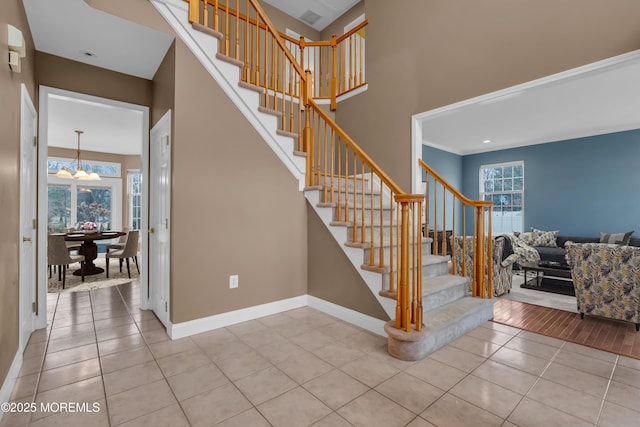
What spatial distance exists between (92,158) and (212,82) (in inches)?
289

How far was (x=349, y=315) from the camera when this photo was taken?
3.11 m

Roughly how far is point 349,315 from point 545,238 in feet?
18.8

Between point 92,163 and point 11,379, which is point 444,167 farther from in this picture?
point 92,163

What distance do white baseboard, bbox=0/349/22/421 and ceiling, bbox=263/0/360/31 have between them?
5.73 meters

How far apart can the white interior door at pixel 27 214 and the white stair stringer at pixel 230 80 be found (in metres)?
1.33

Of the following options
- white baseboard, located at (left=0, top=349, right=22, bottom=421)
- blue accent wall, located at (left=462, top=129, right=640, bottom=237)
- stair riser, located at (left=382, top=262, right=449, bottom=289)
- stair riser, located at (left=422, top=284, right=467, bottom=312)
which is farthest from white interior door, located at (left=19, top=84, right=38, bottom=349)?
blue accent wall, located at (left=462, top=129, right=640, bottom=237)

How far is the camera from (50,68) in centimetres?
302

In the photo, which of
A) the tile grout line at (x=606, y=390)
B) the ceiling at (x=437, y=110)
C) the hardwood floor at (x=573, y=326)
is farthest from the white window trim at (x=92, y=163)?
the tile grout line at (x=606, y=390)

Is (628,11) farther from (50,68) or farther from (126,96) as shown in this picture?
(50,68)

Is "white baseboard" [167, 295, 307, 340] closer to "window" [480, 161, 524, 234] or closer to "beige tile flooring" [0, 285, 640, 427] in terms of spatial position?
"beige tile flooring" [0, 285, 640, 427]

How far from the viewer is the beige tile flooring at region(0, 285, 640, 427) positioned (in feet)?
5.59

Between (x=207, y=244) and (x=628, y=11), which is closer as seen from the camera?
(x=628, y=11)

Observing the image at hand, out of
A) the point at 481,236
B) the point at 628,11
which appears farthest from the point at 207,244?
the point at 628,11

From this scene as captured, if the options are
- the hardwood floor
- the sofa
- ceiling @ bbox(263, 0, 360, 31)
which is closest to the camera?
the hardwood floor
